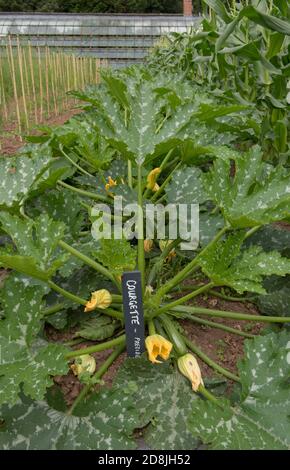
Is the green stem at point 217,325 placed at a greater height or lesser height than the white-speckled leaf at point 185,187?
lesser

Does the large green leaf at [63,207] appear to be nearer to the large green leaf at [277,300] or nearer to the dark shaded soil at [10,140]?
the large green leaf at [277,300]

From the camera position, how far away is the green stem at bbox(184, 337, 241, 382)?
1.24 m

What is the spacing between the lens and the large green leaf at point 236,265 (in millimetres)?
1112

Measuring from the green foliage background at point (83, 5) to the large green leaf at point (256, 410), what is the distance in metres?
31.1

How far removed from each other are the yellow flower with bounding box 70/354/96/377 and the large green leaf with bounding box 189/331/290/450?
1.12 feet

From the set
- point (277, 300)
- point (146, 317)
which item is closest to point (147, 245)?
point (146, 317)

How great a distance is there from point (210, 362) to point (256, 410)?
245mm

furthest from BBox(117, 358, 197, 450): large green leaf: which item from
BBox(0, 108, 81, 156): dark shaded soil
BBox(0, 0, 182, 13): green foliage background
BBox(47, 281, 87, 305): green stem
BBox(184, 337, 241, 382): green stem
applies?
BBox(0, 0, 182, 13): green foliage background

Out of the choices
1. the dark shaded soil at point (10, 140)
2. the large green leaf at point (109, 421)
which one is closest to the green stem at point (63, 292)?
the large green leaf at point (109, 421)

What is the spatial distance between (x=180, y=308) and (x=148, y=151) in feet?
1.52

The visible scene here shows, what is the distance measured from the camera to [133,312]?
1197 mm

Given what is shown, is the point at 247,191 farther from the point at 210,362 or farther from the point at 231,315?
the point at 210,362

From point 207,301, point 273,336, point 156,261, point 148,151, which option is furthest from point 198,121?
point 273,336

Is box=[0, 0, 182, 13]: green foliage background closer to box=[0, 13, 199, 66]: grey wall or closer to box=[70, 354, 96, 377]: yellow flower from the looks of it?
box=[0, 13, 199, 66]: grey wall
